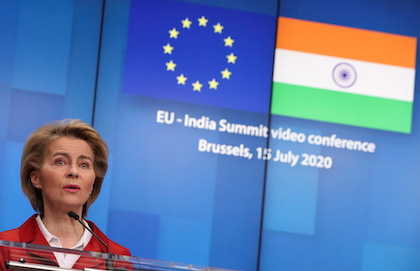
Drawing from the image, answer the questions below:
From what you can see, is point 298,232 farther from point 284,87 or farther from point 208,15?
point 208,15

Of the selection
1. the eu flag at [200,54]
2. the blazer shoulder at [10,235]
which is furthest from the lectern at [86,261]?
the eu flag at [200,54]

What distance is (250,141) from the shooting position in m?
4.76

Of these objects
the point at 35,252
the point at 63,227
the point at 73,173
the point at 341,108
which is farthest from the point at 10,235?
the point at 341,108

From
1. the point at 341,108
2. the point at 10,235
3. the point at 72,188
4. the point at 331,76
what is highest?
the point at 331,76

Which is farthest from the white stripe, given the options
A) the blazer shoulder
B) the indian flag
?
the blazer shoulder

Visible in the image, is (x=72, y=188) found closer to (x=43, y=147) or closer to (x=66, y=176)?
(x=66, y=176)

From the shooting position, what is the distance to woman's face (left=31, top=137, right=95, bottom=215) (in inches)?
87.7

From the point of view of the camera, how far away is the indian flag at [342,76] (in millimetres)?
4836

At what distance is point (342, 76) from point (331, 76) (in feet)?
0.31

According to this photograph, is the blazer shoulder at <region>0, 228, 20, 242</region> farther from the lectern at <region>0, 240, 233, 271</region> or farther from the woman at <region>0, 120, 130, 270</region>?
the lectern at <region>0, 240, 233, 271</region>

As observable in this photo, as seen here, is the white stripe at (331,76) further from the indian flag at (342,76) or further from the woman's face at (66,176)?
the woman's face at (66,176)

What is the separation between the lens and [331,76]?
4.88m

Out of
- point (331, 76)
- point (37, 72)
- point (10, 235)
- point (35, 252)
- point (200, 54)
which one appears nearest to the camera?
point (35, 252)

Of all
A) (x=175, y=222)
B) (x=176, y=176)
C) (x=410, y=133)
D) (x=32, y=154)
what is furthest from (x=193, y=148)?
(x=32, y=154)
